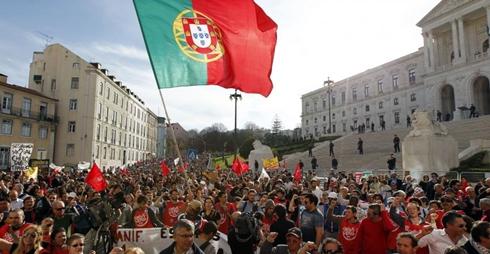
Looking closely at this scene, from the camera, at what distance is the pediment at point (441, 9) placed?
5172 cm

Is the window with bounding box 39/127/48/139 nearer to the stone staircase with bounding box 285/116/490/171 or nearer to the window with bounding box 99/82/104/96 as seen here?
the window with bounding box 99/82/104/96

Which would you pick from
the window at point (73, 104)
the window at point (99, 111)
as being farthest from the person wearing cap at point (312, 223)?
the window at point (99, 111)

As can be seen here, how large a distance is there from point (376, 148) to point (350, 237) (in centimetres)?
3305

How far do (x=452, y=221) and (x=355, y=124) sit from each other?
82.5 metres

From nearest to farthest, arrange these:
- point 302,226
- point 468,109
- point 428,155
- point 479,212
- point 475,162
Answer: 1. point 302,226
2. point 479,212
3. point 428,155
4. point 475,162
5. point 468,109

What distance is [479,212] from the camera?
7590 mm

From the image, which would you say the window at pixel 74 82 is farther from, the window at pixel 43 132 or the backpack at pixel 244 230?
the backpack at pixel 244 230

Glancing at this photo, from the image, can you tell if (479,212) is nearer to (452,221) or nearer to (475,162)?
(452,221)

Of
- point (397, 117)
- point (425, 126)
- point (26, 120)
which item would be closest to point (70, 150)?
point (26, 120)

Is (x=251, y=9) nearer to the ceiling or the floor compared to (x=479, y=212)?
nearer to the ceiling

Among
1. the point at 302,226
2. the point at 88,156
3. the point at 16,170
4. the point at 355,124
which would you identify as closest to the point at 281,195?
the point at 302,226

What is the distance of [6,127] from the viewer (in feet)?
133

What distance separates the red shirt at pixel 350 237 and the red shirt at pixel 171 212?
12.2 ft

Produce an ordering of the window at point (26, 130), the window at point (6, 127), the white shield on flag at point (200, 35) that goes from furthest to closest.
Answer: the window at point (26, 130) → the window at point (6, 127) → the white shield on flag at point (200, 35)
